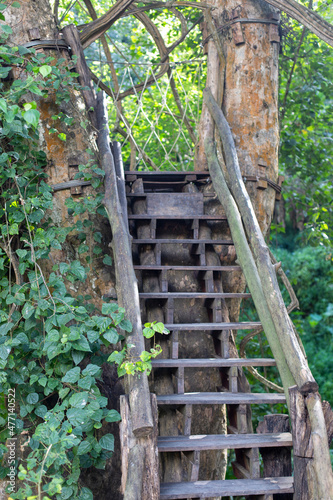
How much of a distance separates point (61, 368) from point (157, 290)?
3.91 ft

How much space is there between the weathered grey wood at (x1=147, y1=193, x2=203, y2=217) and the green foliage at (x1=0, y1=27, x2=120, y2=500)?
886 millimetres

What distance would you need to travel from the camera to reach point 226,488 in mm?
2217

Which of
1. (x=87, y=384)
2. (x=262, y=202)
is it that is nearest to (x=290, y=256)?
(x=262, y=202)

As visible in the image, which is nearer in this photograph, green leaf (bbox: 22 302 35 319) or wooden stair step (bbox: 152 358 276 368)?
green leaf (bbox: 22 302 35 319)

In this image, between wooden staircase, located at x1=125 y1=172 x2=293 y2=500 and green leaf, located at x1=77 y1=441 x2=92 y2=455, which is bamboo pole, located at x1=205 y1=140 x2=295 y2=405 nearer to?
wooden staircase, located at x1=125 y1=172 x2=293 y2=500

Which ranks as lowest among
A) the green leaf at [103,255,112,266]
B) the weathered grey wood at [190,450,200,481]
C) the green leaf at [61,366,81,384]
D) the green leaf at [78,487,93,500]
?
the green leaf at [78,487,93,500]

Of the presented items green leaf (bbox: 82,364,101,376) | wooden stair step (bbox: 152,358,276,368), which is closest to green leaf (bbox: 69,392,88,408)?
green leaf (bbox: 82,364,101,376)

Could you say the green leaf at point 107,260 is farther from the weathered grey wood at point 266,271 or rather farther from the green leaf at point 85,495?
the green leaf at point 85,495

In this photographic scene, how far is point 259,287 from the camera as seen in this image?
9.39 ft

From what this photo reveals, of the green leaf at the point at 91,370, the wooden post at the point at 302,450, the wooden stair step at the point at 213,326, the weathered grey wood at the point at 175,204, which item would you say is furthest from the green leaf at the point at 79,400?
the weathered grey wood at the point at 175,204

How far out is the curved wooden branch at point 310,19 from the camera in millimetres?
3447

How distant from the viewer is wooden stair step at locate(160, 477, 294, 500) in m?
2.16

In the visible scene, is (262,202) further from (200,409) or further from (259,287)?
(200,409)

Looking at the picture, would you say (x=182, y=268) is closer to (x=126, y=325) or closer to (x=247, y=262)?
(x=247, y=262)
